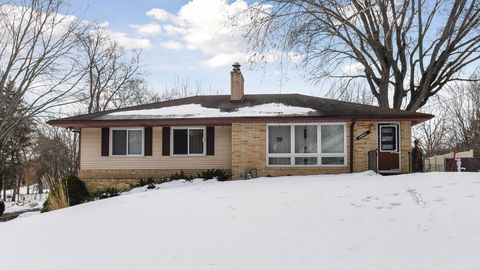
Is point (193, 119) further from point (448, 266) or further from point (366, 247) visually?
point (448, 266)

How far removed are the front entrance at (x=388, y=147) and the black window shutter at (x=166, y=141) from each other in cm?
830

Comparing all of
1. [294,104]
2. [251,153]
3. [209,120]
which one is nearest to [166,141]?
[209,120]

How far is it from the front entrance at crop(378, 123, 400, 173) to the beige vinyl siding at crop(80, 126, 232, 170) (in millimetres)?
5848

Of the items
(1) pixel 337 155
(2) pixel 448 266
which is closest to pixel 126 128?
(1) pixel 337 155

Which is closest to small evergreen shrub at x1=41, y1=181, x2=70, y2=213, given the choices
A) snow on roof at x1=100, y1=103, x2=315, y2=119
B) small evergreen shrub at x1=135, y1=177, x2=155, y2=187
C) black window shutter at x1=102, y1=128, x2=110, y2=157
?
black window shutter at x1=102, y1=128, x2=110, y2=157

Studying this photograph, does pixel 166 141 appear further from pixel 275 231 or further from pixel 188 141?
pixel 275 231

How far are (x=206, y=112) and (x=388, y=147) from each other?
725 centimetres

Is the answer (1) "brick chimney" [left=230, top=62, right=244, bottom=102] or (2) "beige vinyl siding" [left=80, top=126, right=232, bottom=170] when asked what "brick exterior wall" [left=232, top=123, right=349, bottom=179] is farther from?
(1) "brick chimney" [left=230, top=62, right=244, bottom=102]

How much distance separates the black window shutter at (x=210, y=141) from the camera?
17.6 metres

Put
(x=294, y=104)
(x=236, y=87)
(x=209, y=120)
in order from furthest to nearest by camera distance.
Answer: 1. (x=236, y=87)
2. (x=294, y=104)
3. (x=209, y=120)

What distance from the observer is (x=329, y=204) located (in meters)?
8.92

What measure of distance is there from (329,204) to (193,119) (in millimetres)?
8943

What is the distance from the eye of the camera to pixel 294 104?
725 inches

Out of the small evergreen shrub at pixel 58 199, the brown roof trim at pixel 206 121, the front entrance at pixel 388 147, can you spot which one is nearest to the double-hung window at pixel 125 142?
the brown roof trim at pixel 206 121
